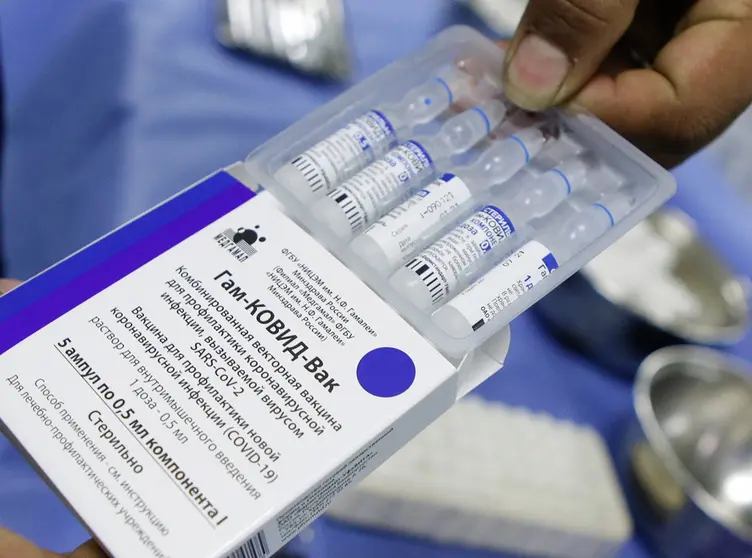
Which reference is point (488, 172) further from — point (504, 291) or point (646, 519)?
point (646, 519)

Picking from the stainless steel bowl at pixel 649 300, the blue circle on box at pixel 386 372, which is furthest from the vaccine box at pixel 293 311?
the stainless steel bowl at pixel 649 300

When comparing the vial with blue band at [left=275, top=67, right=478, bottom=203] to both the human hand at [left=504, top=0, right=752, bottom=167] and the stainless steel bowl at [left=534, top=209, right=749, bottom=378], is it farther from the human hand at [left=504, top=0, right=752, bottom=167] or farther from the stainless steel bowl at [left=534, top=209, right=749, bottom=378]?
the stainless steel bowl at [left=534, top=209, right=749, bottom=378]

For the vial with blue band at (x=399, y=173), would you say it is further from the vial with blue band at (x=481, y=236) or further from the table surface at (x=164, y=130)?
the table surface at (x=164, y=130)

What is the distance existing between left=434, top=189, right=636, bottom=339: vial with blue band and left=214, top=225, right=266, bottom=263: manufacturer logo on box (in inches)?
4.0

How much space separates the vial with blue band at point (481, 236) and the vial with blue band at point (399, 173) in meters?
0.04

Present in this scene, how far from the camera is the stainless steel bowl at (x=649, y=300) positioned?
0.72m

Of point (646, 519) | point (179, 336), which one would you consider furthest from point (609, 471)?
→ point (179, 336)

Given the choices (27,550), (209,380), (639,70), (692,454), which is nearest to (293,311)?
(209,380)

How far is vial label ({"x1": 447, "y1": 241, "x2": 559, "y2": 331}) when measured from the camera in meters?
0.35

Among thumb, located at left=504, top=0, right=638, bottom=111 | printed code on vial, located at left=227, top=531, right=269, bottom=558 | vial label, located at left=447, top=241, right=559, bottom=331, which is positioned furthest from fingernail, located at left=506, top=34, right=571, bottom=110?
printed code on vial, located at left=227, top=531, right=269, bottom=558

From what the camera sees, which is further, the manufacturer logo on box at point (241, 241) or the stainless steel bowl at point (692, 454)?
the stainless steel bowl at point (692, 454)

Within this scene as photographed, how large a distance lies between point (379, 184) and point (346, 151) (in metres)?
0.03

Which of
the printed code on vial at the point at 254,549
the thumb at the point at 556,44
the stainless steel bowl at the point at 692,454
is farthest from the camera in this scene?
the stainless steel bowl at the point at 692,454

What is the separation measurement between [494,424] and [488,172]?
0.31 meters
